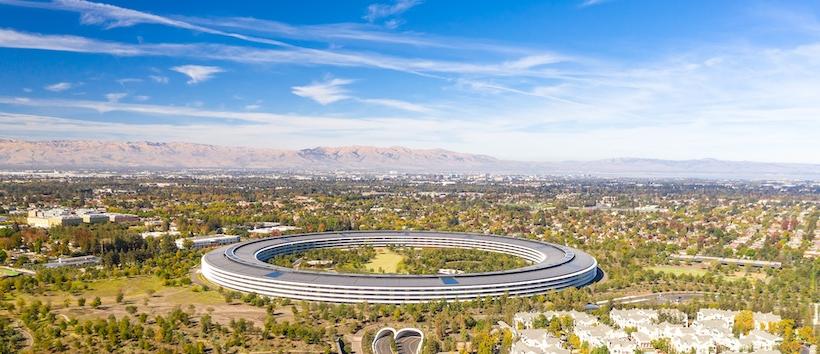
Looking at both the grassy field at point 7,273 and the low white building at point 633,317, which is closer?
the low white building at point 633,317

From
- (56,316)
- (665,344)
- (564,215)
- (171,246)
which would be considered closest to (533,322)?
(665,344)

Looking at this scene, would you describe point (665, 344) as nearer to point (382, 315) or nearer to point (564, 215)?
point (382, 315)

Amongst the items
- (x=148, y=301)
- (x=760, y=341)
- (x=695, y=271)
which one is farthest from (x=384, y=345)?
(x=695, y=271)

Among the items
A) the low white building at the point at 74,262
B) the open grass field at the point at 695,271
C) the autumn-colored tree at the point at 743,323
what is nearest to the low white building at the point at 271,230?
the low white building at the point at 74,262

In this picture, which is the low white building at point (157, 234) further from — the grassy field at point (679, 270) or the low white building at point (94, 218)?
the grassy field at point (679, 270)

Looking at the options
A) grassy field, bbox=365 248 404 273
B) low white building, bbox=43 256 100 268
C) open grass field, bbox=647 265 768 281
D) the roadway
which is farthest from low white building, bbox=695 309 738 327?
low white building, bbox=43 256 100 268

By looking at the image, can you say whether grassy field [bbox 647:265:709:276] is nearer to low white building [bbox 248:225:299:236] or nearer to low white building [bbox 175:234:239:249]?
low white building [bbox 248:225:299:236]
